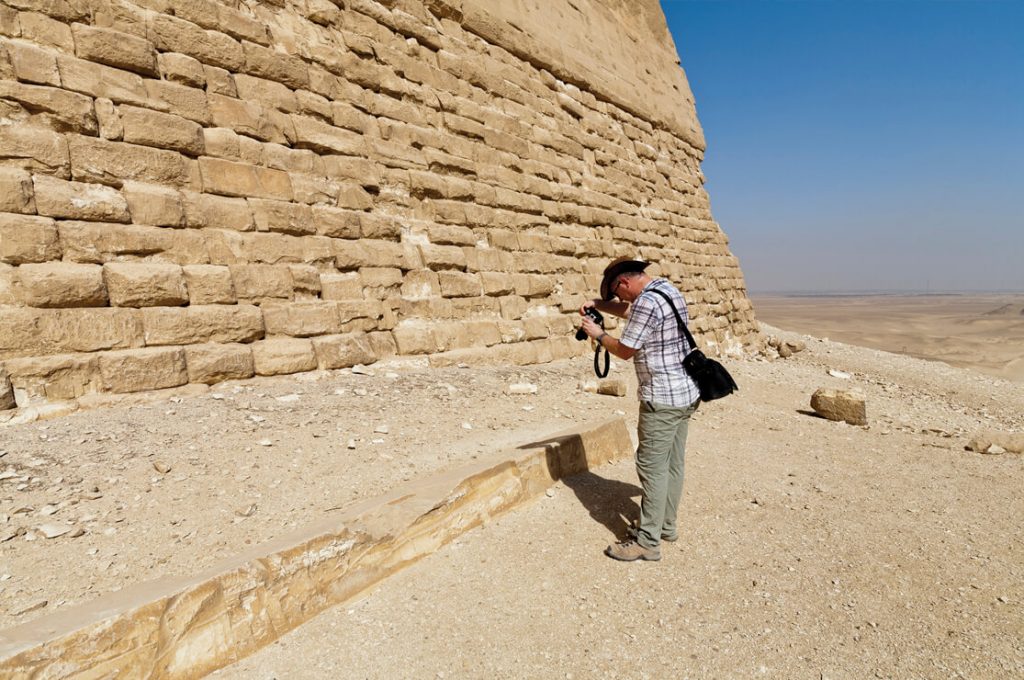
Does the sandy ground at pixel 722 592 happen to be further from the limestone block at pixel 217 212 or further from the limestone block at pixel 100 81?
the limestone block at pixel 100 81

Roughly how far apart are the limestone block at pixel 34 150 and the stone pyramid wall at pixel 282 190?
1cm

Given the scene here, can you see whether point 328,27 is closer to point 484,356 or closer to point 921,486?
point 484,356

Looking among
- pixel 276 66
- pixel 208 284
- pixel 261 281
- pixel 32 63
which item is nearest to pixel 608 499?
pixel 261 281

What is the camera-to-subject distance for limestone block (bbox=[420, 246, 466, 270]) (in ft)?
20.9

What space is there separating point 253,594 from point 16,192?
11.2ft

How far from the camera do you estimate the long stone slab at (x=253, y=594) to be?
6.02 ft

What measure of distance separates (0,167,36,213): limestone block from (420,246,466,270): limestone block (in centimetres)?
329

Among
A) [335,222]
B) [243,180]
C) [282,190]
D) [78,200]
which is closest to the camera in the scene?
[78,200]

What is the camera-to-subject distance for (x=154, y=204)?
451cm

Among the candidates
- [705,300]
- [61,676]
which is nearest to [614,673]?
[61,676]

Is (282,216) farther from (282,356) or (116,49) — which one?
(116,49)

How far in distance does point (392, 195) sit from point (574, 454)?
3607mm

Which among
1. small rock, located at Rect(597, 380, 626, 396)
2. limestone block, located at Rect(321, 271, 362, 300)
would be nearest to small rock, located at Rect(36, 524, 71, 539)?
limestone block, located at Rect(321, 271, 362, 300)

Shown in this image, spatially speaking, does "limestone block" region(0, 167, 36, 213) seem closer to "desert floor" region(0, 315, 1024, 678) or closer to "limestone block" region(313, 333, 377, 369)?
"desert floor" region(0, 315, 1024, 678)
